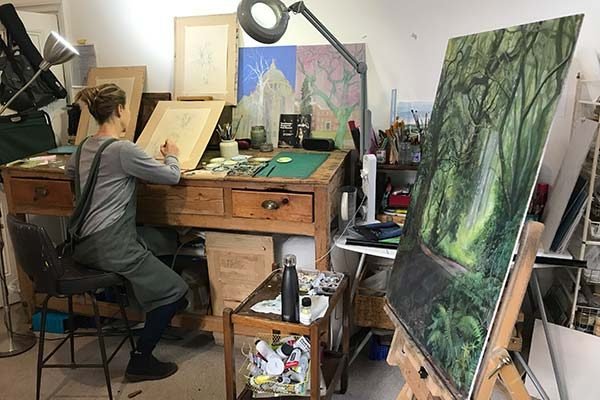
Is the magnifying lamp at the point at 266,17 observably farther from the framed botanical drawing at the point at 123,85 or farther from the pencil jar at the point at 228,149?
the framed botanical drawing at the point at 123,85

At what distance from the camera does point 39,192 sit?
2.62 metres

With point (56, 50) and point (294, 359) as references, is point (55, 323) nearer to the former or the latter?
point (56, 50)

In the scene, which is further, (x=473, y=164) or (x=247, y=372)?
(x=247, y=372)

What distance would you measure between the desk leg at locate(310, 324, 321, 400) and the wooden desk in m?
0.55

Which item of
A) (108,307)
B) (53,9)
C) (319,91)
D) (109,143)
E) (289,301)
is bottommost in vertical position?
(108,307)

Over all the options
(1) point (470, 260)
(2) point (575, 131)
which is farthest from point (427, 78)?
(1) point (470, 260)

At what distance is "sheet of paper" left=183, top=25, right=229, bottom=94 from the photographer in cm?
281

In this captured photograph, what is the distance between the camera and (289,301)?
5.98 ft

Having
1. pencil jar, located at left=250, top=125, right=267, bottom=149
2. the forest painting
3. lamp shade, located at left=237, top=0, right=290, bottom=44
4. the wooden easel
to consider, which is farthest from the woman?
the wooden easel

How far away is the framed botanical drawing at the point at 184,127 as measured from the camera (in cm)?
256

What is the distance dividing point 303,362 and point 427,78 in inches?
58.4

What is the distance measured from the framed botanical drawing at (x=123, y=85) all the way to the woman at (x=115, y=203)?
2.05 ft

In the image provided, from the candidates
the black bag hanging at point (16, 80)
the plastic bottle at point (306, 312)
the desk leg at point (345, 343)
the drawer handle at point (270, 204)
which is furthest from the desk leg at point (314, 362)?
the black bag hanging at point (16, 80)

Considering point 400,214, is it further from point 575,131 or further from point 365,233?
point 575,131
